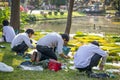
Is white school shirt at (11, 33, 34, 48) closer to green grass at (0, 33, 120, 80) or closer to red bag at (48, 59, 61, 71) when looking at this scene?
green grass at (0, 33, 120, 80)

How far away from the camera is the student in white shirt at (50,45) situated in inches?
445

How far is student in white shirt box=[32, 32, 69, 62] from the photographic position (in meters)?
11.3

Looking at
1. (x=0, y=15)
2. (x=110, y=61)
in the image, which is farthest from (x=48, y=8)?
(x=110, y=61)

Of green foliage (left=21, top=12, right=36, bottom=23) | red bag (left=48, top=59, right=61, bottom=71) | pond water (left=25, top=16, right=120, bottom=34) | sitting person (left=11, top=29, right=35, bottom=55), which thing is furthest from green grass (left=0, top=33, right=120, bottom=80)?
pond water (left=25, top=16, right=120, bottom=34)

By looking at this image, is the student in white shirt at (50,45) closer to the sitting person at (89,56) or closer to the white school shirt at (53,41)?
the white school shirt at (53,41)

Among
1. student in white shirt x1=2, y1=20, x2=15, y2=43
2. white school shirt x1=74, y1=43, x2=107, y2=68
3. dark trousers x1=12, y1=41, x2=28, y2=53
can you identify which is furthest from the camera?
student in white shirt x1=2, y1=20, x2=15, y2=43

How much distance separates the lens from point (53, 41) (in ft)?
37.8

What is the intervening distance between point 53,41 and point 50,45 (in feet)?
0.65

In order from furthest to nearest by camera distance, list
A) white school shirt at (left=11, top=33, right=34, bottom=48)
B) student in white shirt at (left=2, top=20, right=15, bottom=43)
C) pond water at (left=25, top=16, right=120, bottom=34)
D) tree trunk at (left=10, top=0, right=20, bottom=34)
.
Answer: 1. pond water at (left=25, top=16, right=120, bottom=34)
2. tree trunk at (left=10, top=0, right=20, bottom=34)
3. student in white shirt at (left=2, top=20, right=15, bottom=43)
4. white school shirt at (left=11, top=33, right=34, bottom=48)

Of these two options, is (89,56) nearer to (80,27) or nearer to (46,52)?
(46,52)

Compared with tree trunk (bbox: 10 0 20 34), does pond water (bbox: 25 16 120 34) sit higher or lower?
lower

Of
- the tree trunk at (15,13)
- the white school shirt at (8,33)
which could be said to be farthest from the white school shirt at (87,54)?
the tree trunk at (15,13)

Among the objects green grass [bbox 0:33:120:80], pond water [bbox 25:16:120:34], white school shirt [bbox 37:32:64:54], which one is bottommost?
pond water [bbox 25:16:120:34]

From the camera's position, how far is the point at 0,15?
984 inches
